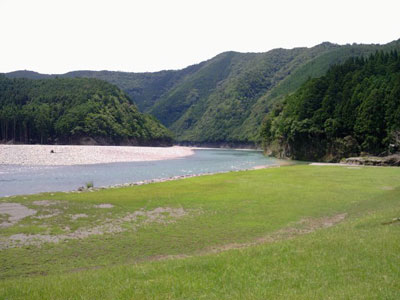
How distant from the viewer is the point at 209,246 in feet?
53.9

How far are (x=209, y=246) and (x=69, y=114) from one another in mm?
147516

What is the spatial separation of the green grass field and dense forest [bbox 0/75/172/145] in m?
127

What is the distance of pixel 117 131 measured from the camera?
534 feet

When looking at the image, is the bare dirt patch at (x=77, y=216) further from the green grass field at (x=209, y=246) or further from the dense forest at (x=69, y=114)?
the dense forest at (x=69, y=114)

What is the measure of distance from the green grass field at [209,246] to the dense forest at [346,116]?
170 feet

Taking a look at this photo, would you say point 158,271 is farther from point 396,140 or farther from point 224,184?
point 396,140

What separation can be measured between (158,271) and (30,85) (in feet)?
655

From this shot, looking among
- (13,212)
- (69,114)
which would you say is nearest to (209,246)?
(13,212)

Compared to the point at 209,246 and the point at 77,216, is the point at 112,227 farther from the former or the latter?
the point at 209,246

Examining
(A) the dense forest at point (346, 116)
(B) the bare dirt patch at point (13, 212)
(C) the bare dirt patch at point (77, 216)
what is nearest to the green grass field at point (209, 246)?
(C) the bare dirt patch at point (77, 216)

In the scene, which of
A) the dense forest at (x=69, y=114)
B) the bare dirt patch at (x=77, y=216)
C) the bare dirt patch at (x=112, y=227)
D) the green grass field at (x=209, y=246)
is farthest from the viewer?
the dense forest at (x=69, y=114)

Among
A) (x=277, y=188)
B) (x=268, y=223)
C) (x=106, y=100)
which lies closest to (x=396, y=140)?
(x=277, y=188)

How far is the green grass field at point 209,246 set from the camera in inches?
371

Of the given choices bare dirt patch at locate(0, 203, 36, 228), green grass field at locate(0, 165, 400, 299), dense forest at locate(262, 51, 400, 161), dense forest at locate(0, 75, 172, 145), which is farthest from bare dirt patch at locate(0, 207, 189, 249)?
dense forest at locate(0, 75, 172, 145)
